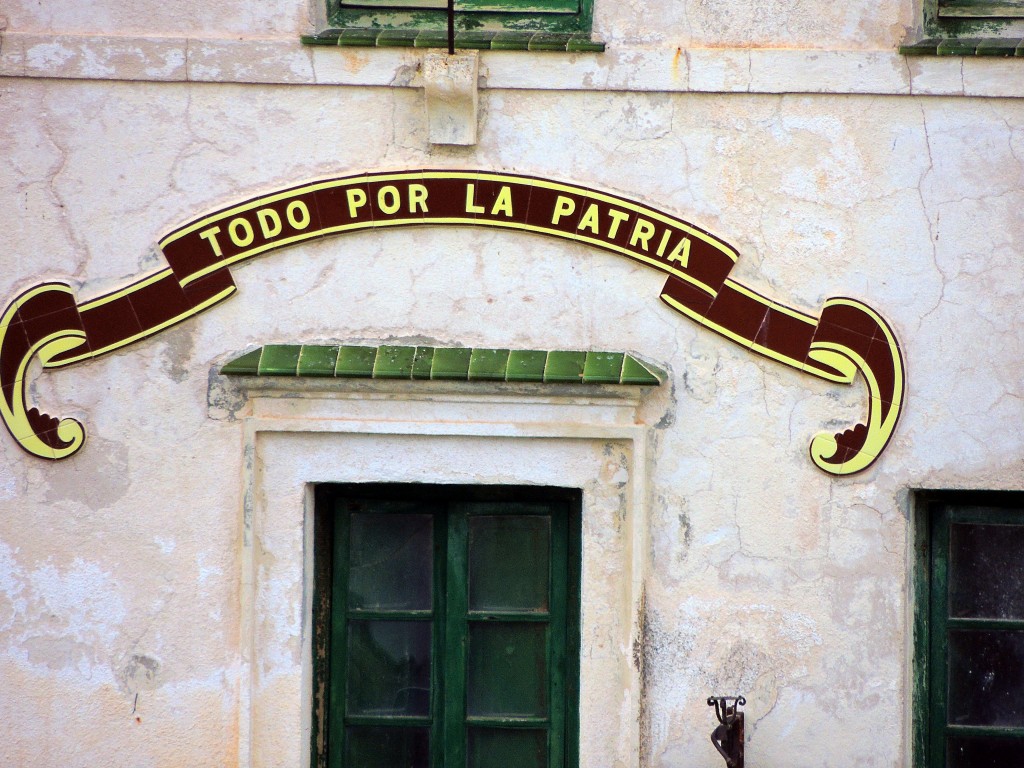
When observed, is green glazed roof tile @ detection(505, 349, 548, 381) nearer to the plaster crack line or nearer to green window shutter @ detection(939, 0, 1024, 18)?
the plaster crack line

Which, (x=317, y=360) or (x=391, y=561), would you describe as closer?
(x=317, y=360)

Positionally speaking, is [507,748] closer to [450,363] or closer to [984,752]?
[450,363]

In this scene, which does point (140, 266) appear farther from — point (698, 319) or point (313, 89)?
point (698, 319)

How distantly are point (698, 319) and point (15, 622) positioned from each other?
2.83m

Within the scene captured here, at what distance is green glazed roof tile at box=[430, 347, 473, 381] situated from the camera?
4438mm

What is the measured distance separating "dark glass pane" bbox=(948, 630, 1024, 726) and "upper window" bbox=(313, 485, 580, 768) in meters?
1.47

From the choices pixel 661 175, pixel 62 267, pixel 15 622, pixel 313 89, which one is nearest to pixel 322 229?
pixel 313 89

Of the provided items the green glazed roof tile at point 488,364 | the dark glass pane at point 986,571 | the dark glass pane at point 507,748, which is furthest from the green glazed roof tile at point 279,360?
the dark glass pane at point 986,571

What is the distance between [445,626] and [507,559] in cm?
36

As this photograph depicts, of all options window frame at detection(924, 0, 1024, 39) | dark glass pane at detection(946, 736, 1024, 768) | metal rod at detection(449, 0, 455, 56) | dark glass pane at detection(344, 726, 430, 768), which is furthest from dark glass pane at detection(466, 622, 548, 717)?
window frame at detection(924, 0, 1024, 39)

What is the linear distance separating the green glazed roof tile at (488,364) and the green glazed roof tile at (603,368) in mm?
305

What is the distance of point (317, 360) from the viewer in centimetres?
447

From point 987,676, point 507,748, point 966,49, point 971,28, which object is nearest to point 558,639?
point 507,748

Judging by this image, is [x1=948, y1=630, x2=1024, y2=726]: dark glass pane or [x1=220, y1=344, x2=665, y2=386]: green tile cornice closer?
[x1=220, y1=344, x2=665, y2=386]: green tile cornice
